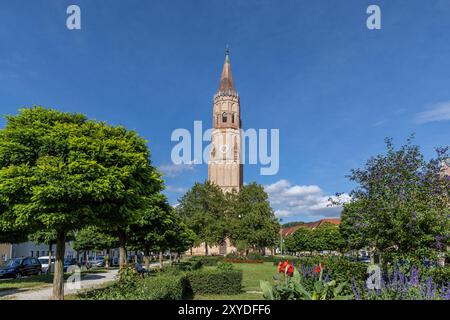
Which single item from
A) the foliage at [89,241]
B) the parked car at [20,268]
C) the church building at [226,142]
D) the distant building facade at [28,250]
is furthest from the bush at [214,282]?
the church building at [226,142]

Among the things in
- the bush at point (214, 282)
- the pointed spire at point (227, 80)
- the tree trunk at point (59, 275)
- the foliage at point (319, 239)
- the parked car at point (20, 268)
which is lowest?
the foliage at point (319, 239)

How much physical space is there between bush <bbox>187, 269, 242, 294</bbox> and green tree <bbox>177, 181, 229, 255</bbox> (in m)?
44.1

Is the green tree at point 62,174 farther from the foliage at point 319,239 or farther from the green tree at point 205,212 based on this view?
the foliage at point 319,239

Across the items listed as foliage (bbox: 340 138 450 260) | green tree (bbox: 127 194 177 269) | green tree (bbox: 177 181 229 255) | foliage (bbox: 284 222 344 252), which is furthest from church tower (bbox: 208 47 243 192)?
foliage (bbox: 340 138 450 260)

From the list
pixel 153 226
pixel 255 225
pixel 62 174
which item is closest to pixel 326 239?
pixel 255 225

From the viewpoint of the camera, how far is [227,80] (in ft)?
337

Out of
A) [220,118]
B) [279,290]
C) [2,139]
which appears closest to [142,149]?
[2,139]

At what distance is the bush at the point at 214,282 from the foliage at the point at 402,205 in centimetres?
610

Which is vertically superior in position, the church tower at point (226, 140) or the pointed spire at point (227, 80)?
the pointed spire at point (227, 80)

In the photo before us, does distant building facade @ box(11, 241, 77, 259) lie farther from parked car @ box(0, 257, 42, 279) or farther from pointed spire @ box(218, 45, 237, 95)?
pointed spire @ box(218, 45, 237, 95)

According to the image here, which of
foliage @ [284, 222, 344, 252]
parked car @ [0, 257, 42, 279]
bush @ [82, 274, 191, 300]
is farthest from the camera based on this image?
foliage @ [284, 222, 344, 252]

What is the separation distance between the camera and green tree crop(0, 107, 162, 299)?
1153 centimetres

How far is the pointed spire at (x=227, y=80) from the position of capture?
101 m
